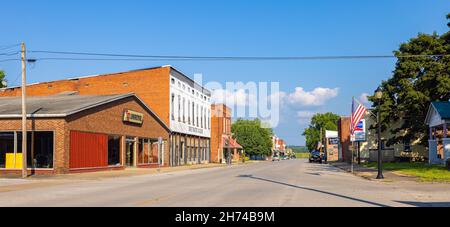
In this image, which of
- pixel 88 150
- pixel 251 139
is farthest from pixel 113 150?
pixel 251 139

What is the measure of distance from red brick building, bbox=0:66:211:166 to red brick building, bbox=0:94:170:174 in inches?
493

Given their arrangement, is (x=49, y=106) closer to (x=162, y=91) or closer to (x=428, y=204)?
(x=162, y=91)

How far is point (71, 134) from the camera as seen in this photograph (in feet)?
116

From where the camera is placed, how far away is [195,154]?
72875mm

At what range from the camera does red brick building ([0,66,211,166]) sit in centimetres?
5978

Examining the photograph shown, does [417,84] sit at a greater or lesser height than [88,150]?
greater

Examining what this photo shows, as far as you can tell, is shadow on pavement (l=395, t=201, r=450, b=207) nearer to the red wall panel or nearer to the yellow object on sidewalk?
the red wall panel

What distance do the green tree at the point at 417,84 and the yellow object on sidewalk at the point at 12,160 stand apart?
33602 millimetres

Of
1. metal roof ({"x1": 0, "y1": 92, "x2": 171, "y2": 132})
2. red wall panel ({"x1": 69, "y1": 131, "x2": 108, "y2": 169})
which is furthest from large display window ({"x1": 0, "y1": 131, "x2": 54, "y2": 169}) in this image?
red wall panel ({"x1": 69, "y1": 131, "x2": 108, "y2": 169})

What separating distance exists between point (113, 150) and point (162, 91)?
1792cm

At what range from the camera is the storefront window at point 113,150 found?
41.9 m

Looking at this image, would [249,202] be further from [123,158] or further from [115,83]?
[115,83]
